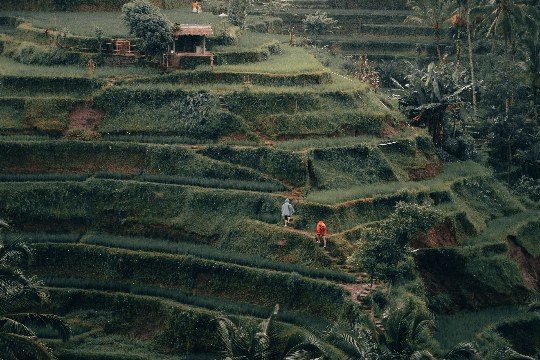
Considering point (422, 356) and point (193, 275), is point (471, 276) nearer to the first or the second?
point (193, 275)

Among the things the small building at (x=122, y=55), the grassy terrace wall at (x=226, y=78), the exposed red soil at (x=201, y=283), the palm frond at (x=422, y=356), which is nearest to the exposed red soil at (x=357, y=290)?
the exposed red soil at (x=201, y=283)

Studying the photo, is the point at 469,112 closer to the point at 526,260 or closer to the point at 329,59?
the point at 329,59

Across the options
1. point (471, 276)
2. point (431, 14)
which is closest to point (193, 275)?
point (471, 276)

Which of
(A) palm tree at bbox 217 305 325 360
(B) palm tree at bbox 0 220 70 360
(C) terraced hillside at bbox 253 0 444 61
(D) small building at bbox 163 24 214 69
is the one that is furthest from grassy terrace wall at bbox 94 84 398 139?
(C) terraced hillside at bbox 253 0 444 61

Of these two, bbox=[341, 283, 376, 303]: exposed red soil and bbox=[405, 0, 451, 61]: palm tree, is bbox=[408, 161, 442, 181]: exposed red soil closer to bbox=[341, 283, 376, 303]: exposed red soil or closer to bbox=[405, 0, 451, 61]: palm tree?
bbox=[341, 283, 376, 303]: exposed red soil

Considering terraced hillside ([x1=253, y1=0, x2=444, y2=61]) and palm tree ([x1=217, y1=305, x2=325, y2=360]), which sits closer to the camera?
palm tree ([x1=217, y1=305, x2=325, y2=360])

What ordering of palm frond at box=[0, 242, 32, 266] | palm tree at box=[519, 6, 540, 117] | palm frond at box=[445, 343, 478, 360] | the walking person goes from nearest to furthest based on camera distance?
palm frond at box=[445, 343, 478, 360] → palm frond at box=[0, 242, 32, 266] → the walking person → palm tree at box=[519, 6, 540, 117]
